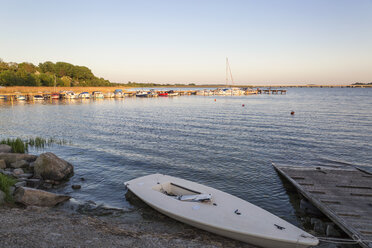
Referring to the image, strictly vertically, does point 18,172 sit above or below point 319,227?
above

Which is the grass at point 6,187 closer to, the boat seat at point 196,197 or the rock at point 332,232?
the boat seat at point 196,197

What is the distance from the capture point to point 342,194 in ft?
35.8

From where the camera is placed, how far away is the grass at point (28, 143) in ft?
62.1

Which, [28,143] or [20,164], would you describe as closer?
[20,164]

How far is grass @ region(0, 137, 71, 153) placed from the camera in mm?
18927

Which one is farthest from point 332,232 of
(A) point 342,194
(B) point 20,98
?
(B) point 20,98

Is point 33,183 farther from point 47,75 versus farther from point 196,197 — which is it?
point 47,75

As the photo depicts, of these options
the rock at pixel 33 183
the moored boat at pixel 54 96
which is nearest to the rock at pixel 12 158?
the rock at pixel 33 183

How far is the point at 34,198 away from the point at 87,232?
410 centimetres

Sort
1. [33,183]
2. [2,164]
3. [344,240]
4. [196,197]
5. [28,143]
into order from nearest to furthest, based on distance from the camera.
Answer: [344,240], [196,197], [33,183], [2,164], [28,143]

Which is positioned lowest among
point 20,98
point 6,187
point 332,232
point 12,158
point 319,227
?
point 319,227

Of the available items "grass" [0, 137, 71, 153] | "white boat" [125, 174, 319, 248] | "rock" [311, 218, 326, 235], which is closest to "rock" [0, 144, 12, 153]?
"grass" [0, 137, 71, 153]

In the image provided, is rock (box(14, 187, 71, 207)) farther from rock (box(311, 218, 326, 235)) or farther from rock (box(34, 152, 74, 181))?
rock (box(311, 218, 326, 235))

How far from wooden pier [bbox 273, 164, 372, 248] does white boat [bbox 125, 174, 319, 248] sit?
173 cm
